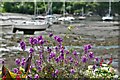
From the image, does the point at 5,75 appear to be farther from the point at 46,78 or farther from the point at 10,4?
the point at 10,4

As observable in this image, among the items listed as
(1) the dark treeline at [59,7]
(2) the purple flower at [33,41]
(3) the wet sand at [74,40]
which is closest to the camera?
(2) the purple flower at [33,41]

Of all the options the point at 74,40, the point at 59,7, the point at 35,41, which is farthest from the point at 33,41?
the point at 59,7

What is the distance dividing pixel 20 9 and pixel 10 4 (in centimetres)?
205

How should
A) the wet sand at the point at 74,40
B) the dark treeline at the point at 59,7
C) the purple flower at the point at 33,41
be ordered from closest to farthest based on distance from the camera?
the purple flower at the point at 33,41 → the wet sand at the point at 74,40 → the dark treeline at the point at 59,7

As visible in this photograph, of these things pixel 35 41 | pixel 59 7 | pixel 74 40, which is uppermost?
pixel 35 41

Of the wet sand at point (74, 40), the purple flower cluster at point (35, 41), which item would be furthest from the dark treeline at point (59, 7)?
the purple flower cluster at point (35, 41)

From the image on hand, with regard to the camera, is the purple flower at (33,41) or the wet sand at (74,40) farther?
the wet sand at (74,40)

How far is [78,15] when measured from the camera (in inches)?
2346

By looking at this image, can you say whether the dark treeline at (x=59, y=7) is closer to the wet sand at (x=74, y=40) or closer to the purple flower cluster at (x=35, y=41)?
the wet sand at (x=74, y=40)

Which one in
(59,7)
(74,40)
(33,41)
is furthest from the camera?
(59,7)

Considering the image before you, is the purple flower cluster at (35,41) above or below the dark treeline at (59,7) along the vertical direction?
above

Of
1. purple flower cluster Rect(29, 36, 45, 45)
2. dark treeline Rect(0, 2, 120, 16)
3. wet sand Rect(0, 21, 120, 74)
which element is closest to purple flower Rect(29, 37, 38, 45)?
purple flower cluster Rect(29, 36, 45, 45)

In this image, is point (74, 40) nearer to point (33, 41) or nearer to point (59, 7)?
point (33, 41)

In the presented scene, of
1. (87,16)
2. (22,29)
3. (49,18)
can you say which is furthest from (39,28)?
(87,16)
